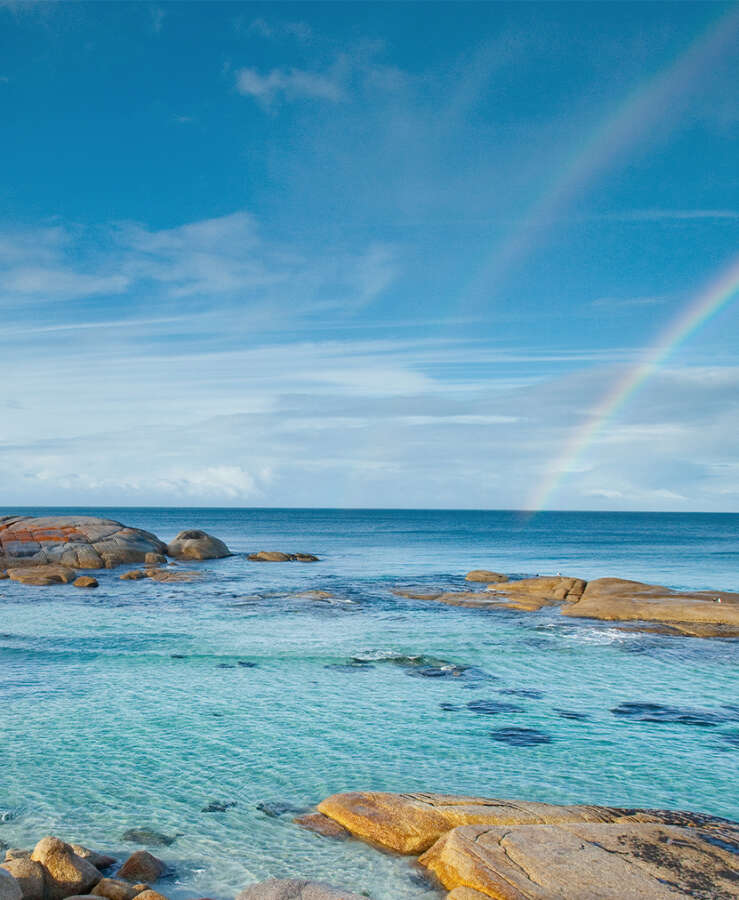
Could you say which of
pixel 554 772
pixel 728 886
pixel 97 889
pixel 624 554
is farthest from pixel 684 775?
pixel 624 554

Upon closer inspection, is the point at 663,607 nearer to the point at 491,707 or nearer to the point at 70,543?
the point at 491,707

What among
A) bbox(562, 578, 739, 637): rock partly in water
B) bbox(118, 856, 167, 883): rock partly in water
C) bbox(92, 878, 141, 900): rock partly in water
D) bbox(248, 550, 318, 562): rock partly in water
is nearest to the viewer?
bbox(92, 878, 141, 900): rock partly in water

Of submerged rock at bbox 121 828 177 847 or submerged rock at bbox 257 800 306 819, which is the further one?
submerged rock at bbox 257 800 306 819

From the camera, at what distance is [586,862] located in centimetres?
891

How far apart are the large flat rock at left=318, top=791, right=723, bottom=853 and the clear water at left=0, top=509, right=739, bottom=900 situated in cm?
44

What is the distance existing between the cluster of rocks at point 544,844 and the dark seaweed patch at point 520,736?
161 inches

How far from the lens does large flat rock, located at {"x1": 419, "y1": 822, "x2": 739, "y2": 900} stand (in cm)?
834

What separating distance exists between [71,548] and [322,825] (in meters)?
45.7

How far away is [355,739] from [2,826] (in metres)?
7.10

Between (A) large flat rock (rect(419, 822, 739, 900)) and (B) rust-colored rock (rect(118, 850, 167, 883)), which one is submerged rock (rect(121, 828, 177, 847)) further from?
(A) large flat rock (rect(419, 822, 739, 900))

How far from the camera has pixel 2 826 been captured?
11.4 m

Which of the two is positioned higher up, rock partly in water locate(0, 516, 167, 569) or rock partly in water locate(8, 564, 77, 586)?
rock partly in water locate(0, 516, 167, 569)

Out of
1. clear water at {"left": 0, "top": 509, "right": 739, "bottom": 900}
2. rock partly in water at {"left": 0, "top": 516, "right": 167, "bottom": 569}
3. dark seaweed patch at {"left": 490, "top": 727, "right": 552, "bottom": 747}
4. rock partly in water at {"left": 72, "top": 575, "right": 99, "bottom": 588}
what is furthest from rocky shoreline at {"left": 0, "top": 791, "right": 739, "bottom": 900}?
rock partly in water at {"left": 0, "top": 516, "right": 167, "bottom": 569}

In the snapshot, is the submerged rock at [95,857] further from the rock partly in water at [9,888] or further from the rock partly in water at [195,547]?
the rock partly in water at [195,547]
